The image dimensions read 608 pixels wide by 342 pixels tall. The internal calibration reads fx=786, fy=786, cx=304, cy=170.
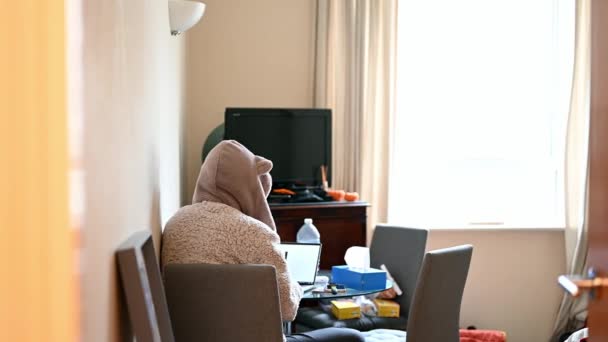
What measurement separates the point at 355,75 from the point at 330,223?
102 centimetres

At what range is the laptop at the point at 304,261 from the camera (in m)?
3.09

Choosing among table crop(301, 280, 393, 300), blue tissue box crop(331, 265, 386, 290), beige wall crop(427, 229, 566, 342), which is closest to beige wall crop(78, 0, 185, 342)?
table crop(301, 280, 393, 300)

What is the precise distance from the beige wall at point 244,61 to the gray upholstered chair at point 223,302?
227cm

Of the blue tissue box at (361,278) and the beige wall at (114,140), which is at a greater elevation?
the beige wall at (114,140)

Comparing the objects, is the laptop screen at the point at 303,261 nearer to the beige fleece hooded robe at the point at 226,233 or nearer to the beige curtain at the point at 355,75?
the beige fleece hooded robe at the point at 226,233

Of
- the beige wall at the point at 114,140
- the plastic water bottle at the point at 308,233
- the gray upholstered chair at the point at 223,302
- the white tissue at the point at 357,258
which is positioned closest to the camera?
the beige wall at the point at 114,140

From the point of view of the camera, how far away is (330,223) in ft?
13.3

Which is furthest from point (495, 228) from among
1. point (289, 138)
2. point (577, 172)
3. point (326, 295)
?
point (326, 295)

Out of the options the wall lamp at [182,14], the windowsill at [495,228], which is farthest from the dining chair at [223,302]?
the windowsill at [495,228]

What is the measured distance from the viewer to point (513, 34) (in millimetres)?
4945

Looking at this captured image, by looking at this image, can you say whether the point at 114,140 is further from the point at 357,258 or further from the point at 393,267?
the point at 393,267

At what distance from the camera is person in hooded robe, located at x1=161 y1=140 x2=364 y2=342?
2.42 m

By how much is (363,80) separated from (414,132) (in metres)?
0.50

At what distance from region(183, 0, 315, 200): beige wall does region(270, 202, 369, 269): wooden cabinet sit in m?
0.83
